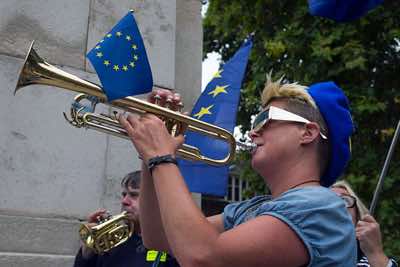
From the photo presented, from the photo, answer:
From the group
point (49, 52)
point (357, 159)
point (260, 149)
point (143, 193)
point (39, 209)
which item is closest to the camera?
point (260, 149)

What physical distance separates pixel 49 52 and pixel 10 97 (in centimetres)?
50

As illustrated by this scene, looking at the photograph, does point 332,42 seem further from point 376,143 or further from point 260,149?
point 260,149

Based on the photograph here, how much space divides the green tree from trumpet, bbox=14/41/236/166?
6.31m

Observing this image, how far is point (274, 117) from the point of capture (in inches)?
108

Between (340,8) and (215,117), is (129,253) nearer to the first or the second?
(215,117)

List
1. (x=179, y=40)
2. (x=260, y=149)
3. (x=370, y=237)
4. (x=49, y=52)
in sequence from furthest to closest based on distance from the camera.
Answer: (x=179, y=40) → (x=49, y=52) → (x=370, y=237) → (x=260, y=149)

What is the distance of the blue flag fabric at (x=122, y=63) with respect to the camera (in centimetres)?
281

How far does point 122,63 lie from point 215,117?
207 centimetres

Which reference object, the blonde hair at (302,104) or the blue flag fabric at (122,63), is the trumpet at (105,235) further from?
the blonde hair at (302,104)

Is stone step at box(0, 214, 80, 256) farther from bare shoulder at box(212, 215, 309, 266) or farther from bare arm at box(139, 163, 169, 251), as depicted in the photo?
bare shoulder at box(212, 215, 309, 266)

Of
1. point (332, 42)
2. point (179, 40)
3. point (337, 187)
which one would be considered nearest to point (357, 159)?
point (332, 42)

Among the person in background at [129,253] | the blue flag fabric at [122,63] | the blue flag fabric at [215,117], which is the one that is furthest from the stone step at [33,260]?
the blue flag fabric at [122,63]

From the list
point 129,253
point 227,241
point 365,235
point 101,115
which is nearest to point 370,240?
point 365,235

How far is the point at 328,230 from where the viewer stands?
7.79 feet
